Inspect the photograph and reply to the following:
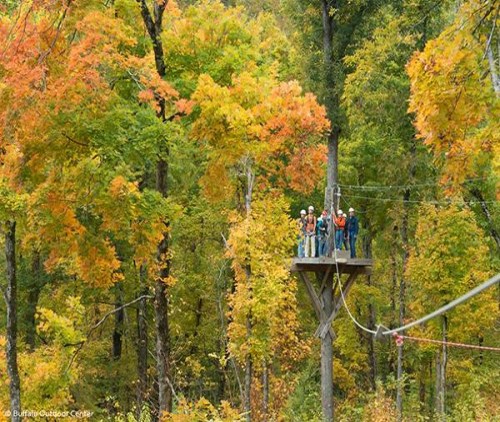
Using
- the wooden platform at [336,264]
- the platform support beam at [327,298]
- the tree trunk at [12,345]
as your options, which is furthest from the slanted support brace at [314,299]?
the tree trunk at [12,345]

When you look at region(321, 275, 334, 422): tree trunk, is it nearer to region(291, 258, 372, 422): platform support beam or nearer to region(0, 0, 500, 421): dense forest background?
region(291, 258, 372, 422): platform support beam

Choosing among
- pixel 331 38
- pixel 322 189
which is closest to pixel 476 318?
pixel 322 189

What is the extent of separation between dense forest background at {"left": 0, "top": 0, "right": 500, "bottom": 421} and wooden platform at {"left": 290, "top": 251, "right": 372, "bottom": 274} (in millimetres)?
1289

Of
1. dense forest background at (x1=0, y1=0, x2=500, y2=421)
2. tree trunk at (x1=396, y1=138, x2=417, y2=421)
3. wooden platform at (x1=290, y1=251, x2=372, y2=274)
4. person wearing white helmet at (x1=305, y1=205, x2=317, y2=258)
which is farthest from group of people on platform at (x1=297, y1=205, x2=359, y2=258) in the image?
tree trunk at (x1=396, y1=138, x2=417, y2=421)

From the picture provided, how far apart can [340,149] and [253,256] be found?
276 inches

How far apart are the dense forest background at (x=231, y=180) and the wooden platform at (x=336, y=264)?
50.7 inches

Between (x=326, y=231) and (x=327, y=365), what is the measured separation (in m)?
3.52

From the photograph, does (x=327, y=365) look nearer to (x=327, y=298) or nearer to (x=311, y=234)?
(x=327, y=298)

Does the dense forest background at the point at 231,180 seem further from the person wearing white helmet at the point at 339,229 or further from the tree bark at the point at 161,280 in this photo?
the person wearing white helmet at the point at 339,229

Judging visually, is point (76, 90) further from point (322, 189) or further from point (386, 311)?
point (386, 311)

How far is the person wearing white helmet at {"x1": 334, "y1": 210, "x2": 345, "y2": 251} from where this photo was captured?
14.7 meters

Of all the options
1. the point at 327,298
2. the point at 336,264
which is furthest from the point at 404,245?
the point at 336,264

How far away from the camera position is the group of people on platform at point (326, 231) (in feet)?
48.7

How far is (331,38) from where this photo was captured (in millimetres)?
15953
